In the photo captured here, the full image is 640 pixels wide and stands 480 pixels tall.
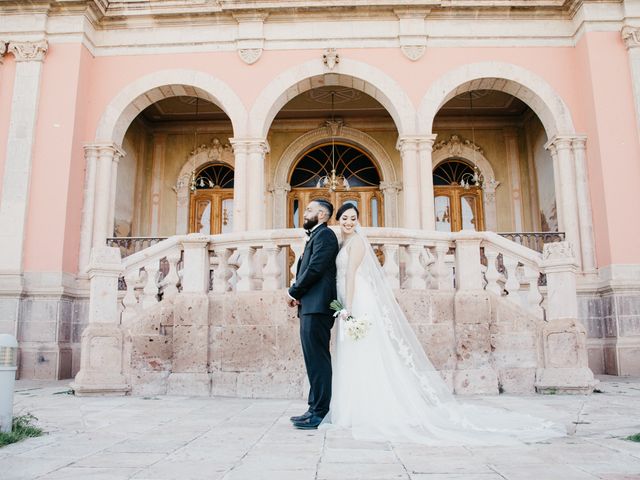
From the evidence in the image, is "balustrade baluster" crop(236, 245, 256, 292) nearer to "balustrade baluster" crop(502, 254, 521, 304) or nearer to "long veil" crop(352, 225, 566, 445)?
"long veil" crop(352, 225, 566, 445)

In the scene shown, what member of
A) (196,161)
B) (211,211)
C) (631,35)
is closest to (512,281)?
(631,35)

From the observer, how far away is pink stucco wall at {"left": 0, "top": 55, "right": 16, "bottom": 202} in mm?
11773

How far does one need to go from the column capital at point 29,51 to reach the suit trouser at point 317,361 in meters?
10.4

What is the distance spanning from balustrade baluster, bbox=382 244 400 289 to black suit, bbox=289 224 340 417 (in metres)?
2.59

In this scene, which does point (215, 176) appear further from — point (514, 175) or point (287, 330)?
point (287, 330)

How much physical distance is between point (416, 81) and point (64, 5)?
25.4 ft

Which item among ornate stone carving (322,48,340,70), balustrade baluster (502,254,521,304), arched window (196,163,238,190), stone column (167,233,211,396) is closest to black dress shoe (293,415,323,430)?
stone column (167,233,211,396)

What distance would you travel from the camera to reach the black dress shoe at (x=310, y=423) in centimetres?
445

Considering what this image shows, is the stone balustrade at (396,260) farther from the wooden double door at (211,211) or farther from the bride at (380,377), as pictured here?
the wooden double door at (211,211)

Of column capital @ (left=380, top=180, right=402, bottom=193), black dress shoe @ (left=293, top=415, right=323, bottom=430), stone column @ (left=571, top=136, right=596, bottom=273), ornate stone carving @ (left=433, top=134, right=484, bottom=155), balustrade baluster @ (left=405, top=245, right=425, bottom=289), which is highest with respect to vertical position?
ornate stone carving @ (left=433, top=134, right=484, bottom=155)

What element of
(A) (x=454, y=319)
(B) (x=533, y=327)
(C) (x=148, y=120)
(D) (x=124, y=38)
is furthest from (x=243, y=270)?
(C) (x=148, y=120)

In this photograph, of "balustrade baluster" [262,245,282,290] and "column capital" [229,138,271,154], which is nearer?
"balustrade baluster" [262,245,282,290]

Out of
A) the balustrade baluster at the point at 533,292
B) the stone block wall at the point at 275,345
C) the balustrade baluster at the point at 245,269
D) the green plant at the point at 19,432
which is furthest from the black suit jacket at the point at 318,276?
the balustrade baluster at the point at 533,292

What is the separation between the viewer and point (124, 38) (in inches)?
509
